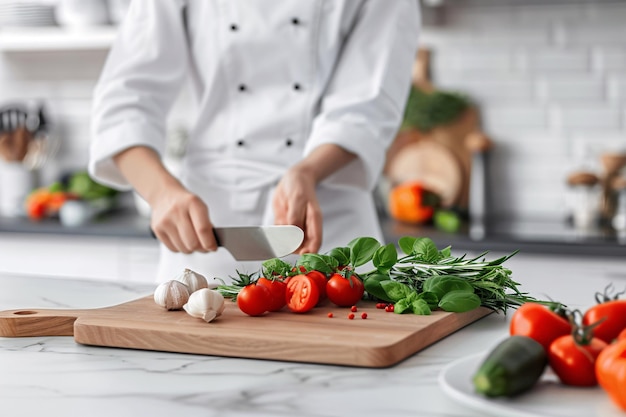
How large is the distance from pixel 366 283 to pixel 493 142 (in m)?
1.91

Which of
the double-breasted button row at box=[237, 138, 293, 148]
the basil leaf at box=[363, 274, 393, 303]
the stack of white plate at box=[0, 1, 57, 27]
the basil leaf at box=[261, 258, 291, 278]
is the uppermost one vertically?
the stack of white plate at box=[0, 1, 57, 27]

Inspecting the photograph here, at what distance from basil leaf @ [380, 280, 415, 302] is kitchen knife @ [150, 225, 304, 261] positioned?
23 centimetres

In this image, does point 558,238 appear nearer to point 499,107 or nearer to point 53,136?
point 499,107

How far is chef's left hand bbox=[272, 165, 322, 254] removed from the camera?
1.44 meters

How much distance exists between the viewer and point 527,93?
2.92 m

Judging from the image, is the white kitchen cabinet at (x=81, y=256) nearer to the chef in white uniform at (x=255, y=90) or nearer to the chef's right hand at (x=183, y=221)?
the chef in white uniform at (x=255, y=90)

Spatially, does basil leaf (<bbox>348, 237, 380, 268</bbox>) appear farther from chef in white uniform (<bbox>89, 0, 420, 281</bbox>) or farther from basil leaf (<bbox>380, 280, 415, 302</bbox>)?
chef in white uniform (<bbox>89, 0, 420, 281</bbox>)

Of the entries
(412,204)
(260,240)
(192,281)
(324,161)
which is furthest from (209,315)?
(412,204)

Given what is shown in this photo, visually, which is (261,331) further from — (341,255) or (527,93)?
(527,93)

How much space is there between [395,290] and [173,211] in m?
0.46

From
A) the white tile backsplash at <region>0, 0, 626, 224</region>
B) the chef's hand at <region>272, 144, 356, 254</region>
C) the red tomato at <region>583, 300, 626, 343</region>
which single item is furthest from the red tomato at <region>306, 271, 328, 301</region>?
the white tile backsplash at <region>0, 0, 626, 224</region>

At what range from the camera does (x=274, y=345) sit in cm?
98

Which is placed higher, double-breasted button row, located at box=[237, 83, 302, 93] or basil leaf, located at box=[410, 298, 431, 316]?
double-breasted button row, located at box=[237, 83, 302, 93]

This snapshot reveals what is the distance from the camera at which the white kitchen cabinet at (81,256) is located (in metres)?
2.71
